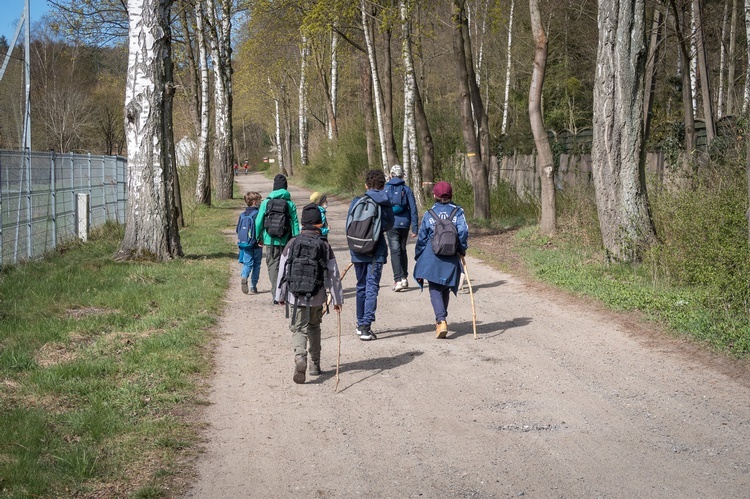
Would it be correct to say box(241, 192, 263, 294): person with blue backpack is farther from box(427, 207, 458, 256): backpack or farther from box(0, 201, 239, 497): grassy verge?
box(427, 207, 458, 256): backpack

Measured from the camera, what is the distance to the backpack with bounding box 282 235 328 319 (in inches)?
283

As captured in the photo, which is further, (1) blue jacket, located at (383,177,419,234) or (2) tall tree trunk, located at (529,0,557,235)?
(2) tall tree trunk, located at (529,0,557,235)

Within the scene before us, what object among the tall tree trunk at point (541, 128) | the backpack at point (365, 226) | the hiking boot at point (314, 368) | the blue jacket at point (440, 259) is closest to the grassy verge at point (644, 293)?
the tall tree trunk at point (541, 128)

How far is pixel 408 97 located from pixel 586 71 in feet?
56.3

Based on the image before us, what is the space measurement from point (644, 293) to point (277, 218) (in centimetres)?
477

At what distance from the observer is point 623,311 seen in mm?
10250

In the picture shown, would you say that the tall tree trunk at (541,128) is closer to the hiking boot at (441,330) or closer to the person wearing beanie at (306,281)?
the hiking boot at (441,330)

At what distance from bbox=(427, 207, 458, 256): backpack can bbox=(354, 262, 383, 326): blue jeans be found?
71 cm

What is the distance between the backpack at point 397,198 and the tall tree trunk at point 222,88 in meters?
18.3

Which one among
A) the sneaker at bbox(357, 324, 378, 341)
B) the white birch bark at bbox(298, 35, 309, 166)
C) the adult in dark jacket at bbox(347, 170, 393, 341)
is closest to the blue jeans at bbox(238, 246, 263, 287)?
the adult in dark jacket at bbox(347, 170, 393, 341)

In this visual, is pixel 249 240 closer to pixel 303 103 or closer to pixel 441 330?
pixel 441 330

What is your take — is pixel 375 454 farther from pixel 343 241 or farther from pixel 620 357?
pixel 343 241

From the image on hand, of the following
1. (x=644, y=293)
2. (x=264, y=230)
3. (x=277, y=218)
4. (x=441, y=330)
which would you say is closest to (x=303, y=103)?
(x=264, y=230)

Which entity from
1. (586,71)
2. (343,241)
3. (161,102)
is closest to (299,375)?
(161,102)
